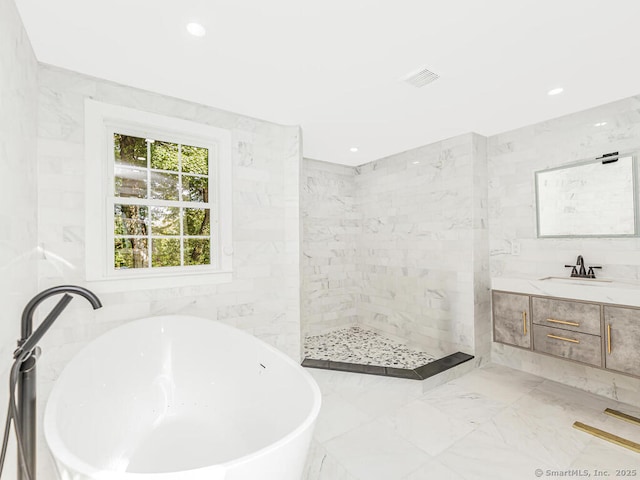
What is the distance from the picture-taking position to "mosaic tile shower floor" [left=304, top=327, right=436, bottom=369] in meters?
3.30

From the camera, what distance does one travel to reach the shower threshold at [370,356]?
2793 millimetres

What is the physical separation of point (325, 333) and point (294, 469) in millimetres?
3342

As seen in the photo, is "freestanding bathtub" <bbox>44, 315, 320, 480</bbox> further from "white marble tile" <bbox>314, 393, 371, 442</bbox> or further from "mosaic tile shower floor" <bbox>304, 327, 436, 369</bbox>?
"mosaic tile shower floor" <bbox>304, 327, 436, 369</bbox>

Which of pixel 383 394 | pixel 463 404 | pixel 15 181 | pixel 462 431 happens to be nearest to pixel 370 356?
pixel 383 394

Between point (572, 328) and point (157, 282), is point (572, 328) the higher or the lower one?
the lower one

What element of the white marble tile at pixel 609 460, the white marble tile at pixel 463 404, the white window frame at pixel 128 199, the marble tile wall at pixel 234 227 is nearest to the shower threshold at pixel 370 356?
the white marble tile at pixel 463 404

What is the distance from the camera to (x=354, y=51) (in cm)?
186

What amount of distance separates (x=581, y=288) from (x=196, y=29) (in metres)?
3.19

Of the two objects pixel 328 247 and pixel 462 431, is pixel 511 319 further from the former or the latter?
pixel 328 247

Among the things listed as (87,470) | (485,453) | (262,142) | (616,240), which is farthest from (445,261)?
(87,470)

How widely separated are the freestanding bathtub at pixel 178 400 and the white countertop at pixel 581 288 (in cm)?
230

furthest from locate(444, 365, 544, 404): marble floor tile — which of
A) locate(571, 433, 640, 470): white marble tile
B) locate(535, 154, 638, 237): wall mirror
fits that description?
locate(535, 154, 638, 237): wall mirror

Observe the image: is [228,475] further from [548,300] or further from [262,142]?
[548,300]

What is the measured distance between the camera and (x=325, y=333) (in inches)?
172
